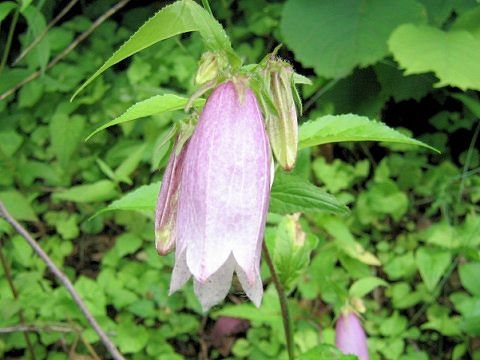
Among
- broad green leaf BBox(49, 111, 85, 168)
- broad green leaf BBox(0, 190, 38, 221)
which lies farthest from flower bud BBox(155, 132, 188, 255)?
broad green leaf BBox(49, 111, 85, 168)

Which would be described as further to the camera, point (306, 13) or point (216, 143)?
point (306, 13)

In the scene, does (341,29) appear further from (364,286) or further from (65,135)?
(65,135)

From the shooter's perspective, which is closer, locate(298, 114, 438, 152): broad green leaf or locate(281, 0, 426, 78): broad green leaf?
locate(298, 114, 438, 152): broad green leaf

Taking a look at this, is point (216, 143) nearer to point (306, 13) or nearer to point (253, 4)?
point (306, 13)

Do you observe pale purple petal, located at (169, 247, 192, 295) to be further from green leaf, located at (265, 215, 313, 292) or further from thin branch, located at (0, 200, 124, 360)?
thin branch, located at (0, 200, 124, 360)

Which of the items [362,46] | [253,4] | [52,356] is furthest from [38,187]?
[362,46]

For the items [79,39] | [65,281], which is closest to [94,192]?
[65,281]
